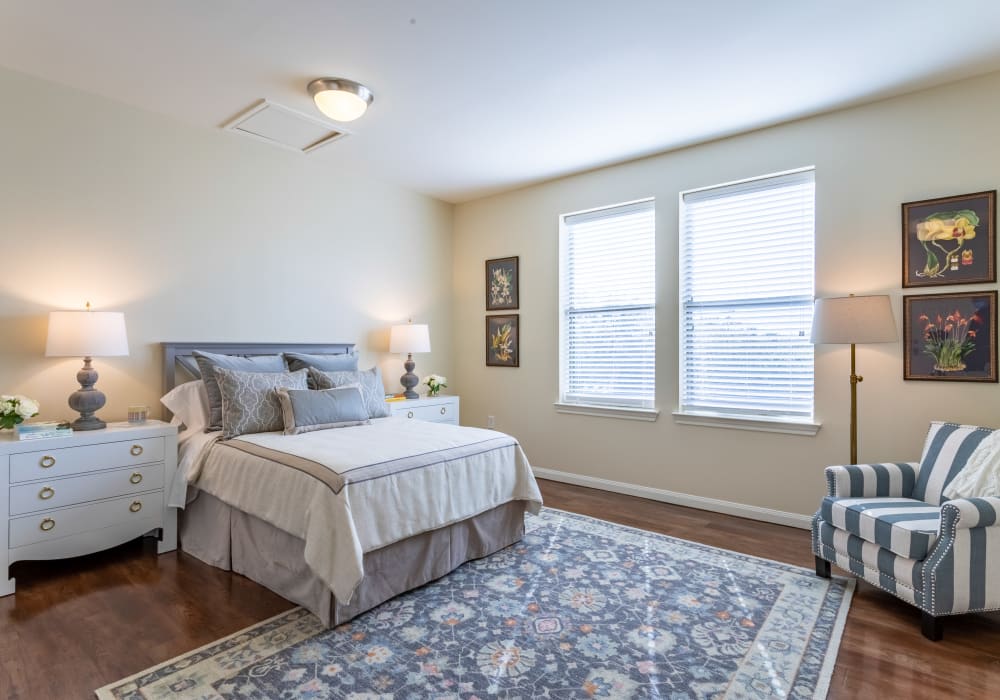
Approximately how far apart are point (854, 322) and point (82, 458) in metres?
4.17

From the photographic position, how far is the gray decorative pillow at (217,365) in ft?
10.8

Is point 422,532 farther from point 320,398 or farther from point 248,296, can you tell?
point 248,296

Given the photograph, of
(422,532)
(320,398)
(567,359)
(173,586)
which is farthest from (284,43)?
(567,359)

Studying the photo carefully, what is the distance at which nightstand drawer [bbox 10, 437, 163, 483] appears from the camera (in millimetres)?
2684

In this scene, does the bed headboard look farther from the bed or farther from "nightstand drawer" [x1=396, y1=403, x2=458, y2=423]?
"nightstand drawer" [x1=396, y1=403, x2=458, y2=423]

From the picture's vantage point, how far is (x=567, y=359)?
495 centimetres

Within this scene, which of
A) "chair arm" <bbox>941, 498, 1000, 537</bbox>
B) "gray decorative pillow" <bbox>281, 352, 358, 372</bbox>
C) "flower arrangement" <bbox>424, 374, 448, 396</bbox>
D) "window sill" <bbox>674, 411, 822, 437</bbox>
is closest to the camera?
"chair arm" <bbox>941, 498, 1000, 537</bbox>

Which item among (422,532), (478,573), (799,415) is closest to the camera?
(422,532)

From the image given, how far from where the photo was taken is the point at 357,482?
2410 millimetres

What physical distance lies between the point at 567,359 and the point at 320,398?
236 centimetres

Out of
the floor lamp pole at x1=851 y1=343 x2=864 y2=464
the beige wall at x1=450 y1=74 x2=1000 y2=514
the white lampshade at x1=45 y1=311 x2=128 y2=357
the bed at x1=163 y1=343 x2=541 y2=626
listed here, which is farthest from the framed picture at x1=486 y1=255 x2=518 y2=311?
the white lampshade at x1=45 y1=311 x2=128 y2=357

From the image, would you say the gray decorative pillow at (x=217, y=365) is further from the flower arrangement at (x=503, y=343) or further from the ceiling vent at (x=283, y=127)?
the flower arrangement at (x=503, y=343)

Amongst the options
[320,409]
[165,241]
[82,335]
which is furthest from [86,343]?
[320,409]

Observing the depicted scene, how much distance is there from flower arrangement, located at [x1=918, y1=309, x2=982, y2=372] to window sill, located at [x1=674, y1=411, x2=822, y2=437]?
75 centimetres
